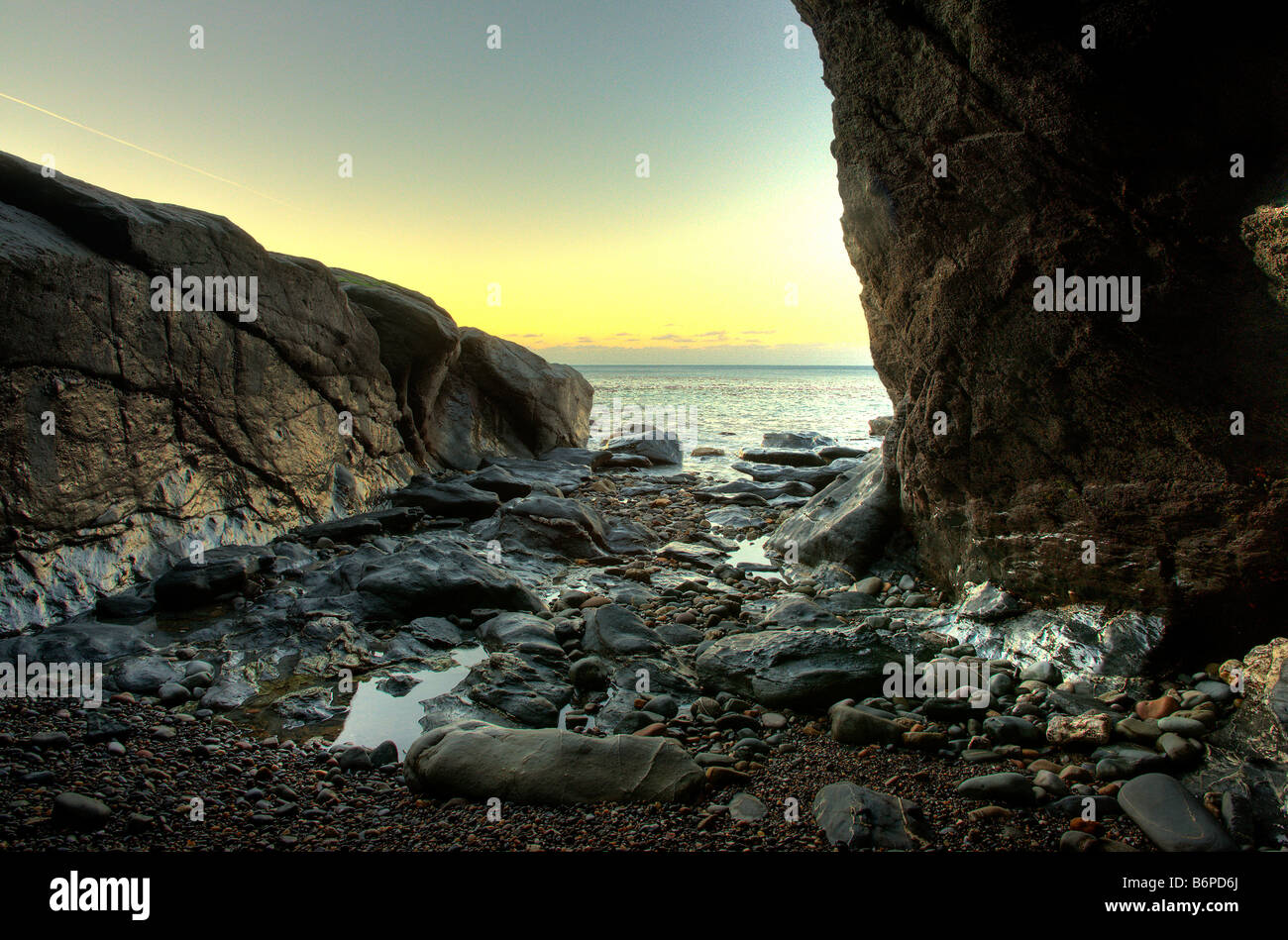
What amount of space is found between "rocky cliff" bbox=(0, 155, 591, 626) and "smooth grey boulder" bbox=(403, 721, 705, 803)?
4438 mm

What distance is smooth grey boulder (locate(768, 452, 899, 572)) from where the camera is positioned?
745 centimetres

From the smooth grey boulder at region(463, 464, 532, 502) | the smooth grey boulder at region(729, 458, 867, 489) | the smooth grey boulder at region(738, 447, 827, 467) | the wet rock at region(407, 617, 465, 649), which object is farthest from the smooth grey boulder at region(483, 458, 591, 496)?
the wet rock at region(407, 617, 465, 649)

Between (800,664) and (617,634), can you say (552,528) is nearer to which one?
(617,634)

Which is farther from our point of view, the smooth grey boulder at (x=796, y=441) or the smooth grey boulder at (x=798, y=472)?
the smooth grey boulder at (x=796, y=441)

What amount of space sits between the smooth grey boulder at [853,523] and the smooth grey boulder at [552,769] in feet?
14.3

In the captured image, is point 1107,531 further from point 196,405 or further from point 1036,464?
point 196,405

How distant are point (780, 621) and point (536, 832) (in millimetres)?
2928

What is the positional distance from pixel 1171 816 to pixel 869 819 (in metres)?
1.30

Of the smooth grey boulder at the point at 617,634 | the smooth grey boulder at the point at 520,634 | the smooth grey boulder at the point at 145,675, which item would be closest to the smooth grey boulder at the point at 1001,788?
the smooth grey boulder at the point at 617,634

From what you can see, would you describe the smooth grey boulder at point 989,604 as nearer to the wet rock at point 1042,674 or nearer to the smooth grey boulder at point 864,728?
the wet rock at point 1042,674

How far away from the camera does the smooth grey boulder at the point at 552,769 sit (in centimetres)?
339

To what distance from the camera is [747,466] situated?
15719 millimetres

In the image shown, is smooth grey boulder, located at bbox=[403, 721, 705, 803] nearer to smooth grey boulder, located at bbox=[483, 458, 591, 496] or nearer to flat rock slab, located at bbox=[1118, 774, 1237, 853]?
flat rock slab, located at bbox=[1118, 774, 1237, 853]
